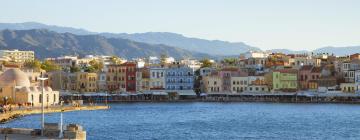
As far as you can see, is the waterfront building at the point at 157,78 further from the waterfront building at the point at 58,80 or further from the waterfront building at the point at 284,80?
the waterfront building at the point at 284,80

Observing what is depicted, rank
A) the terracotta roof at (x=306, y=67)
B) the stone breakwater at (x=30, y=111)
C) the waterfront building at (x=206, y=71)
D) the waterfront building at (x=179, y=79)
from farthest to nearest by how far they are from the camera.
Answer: the waterfront building at (x=206, y=71), the waterfront building at (x=179, y=79), the terracotta roof at (x=306, y=67), the stone breakwater at (x=30, y=111)

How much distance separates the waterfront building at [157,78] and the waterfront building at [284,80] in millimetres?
18700

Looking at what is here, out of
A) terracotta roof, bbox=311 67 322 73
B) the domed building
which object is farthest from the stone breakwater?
terracotta roof, bbox=311 67 322 73

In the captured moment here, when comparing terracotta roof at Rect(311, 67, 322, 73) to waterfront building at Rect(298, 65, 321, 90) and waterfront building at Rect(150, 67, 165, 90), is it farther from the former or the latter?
waterfront building at Rect(150, 67, 165, 90)

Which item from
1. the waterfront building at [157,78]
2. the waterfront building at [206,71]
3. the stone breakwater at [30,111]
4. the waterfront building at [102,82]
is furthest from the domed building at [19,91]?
the waterfront building at [206,71]

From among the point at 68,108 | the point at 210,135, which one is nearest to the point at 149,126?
the point at 210,135

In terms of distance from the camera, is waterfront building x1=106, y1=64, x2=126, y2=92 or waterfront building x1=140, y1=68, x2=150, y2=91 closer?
waterfront building x1=140, y1=68, x2=150, y2=91

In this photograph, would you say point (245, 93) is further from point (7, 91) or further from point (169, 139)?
point (169, 139)

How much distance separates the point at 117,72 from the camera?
14562 centimetres

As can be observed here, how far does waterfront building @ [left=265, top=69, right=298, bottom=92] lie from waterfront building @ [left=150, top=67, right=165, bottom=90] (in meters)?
18.7

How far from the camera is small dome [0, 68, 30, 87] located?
107812 millimetres

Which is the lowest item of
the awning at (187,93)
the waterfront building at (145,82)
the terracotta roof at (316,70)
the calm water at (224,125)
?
the calm water at (224,125)

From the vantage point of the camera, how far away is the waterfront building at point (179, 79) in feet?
465

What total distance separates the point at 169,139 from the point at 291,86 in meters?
77.9
